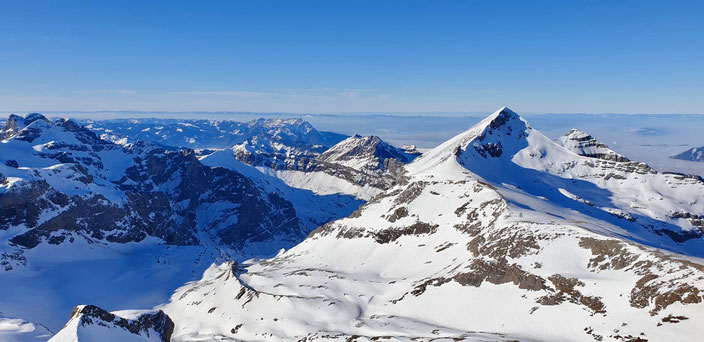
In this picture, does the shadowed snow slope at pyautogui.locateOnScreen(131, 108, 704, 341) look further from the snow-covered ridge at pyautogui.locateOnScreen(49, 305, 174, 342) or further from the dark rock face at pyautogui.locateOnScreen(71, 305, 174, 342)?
the snow-covered ridge at pyautogui.locateOnScreen(49, 305, 174, 342)

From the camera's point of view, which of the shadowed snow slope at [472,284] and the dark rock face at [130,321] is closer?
the dark rock face at [130,321]

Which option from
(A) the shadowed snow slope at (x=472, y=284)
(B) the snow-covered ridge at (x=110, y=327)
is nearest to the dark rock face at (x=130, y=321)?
(B) the snow-covered ridge at (x=110, y=327)

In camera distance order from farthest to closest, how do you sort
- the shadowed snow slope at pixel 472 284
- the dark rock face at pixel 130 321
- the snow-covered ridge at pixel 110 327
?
the shadowed snow slope at pixel 472 284, the dark rock face at pixel 130 321, the snow-covered ridge at pixel 110 327

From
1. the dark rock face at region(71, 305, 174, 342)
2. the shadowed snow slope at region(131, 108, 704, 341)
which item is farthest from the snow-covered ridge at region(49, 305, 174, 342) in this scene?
the shadowed snow slope at region(131, 108, 704, 341)

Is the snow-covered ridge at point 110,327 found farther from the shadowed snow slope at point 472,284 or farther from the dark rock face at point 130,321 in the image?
the shadowed snow slope at point 472,284

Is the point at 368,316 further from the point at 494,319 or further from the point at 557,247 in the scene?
the point at 557,247

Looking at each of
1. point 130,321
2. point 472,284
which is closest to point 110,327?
point 130,321
